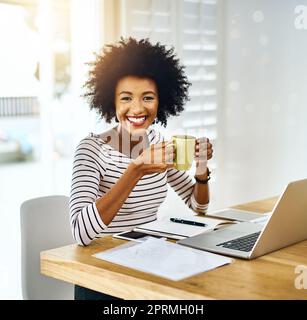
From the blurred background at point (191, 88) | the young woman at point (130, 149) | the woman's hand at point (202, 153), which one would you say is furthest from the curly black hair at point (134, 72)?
the blurred background at point (191, 88)

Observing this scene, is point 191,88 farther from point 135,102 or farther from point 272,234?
point 272,234

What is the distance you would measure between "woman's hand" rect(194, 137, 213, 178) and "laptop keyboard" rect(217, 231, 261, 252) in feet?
1.18

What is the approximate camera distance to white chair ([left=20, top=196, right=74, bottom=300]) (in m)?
1.90

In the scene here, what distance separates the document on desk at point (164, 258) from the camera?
4.35ft

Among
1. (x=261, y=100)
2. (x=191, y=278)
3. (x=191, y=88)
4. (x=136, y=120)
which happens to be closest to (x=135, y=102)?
(x=136, y=120)

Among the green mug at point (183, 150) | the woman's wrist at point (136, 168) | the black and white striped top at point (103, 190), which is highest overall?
the green mug at point (183, 150)

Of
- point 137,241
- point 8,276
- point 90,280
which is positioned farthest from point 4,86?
point 90,280

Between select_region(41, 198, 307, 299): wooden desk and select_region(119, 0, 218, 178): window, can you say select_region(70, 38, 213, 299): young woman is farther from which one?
select_region(119, 0, 218, 178): window

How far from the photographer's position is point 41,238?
1937mm

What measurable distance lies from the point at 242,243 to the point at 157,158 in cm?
32

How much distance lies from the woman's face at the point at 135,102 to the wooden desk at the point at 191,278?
54 centimetres

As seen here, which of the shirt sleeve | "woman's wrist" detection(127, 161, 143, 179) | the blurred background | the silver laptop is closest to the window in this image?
the blurred background

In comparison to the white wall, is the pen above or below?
below

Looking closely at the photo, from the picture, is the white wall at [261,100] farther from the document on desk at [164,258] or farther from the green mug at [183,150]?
the document on desk at [164,258]
